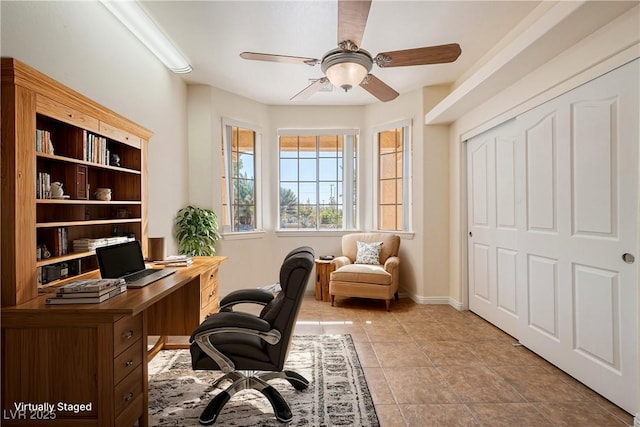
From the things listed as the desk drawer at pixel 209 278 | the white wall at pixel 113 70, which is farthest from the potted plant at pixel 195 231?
the desk drawer at pixel 209 278

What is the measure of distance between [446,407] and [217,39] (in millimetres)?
3573

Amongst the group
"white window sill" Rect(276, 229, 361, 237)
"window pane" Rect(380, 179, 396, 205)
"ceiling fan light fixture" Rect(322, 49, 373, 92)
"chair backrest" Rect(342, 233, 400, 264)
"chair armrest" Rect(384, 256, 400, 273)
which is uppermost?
"ceiling fan light fixture" Rect(322, 49, 373, 92)

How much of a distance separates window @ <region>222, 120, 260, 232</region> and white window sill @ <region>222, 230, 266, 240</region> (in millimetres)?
86

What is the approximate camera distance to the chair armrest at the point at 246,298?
2.49 m

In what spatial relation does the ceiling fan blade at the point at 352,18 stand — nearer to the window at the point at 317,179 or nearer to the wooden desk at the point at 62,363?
the wooden desk at the point at 62,363

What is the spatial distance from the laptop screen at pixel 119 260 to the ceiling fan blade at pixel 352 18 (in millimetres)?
1998

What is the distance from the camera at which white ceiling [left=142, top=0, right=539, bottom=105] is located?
8.87ft

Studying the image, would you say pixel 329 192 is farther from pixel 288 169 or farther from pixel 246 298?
pixel 246 298

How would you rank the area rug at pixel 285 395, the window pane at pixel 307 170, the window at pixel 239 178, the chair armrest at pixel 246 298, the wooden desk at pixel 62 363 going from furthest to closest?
the window pane at pixel 307 170 → the window at pixel 239 178 → the chair armrest at pixel 246 298 → the area rug at pixel 285 395 → the wooden desk at pixel 62 363

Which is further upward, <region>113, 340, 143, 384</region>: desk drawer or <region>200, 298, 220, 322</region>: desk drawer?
<region>113, 340, 143, 384</region>: desk drawer

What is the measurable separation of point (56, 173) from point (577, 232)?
3.63 m

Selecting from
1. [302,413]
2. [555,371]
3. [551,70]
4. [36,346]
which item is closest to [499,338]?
[555,371]

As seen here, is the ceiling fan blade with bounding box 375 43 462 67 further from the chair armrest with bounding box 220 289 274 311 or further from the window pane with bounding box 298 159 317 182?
the window pane with bounding box 298 159 317 182

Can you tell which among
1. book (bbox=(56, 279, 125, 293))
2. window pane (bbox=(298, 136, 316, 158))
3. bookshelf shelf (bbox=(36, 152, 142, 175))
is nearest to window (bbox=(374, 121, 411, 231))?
window pane (bbox=(298, 136, 316, 158))
